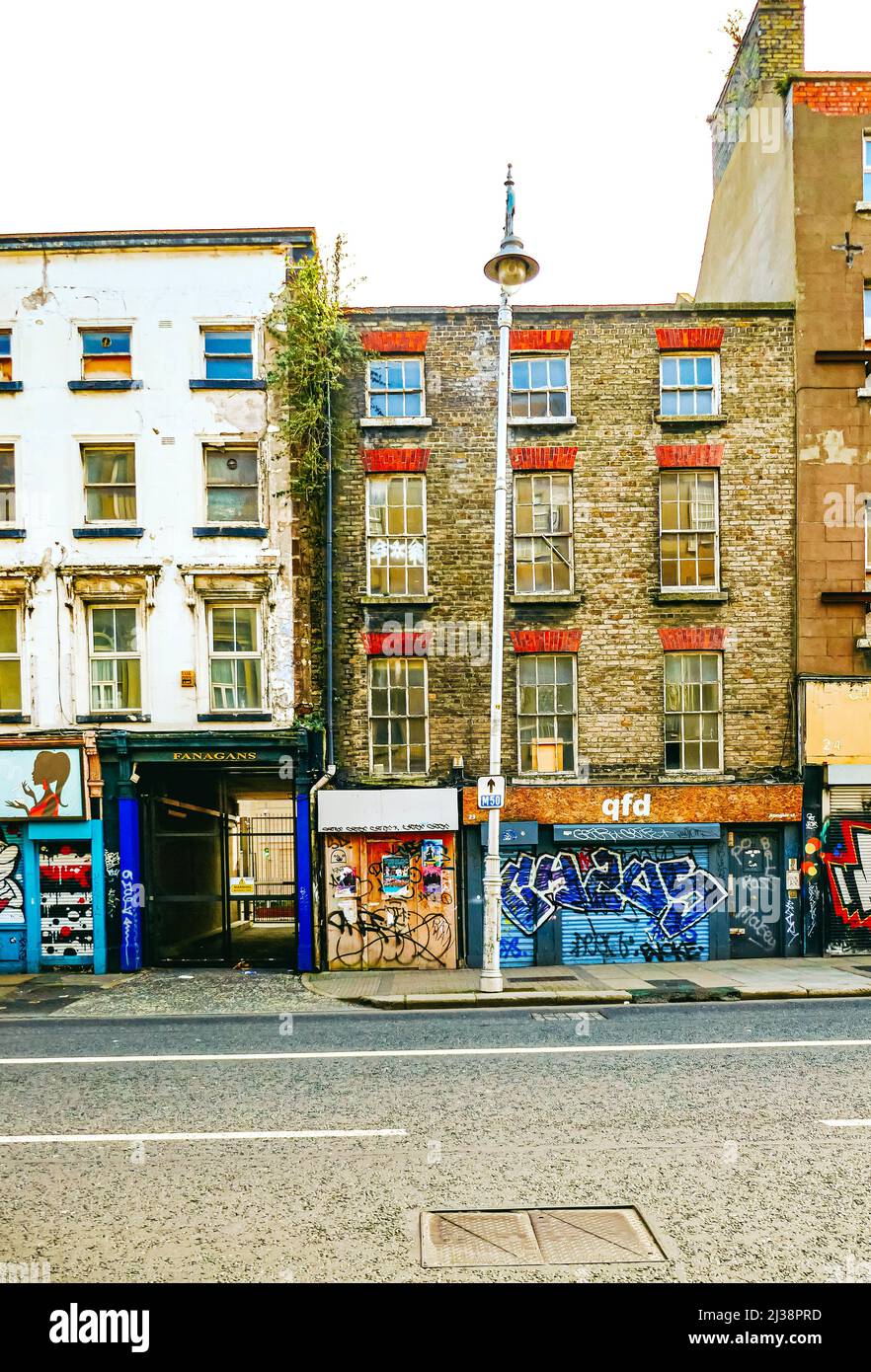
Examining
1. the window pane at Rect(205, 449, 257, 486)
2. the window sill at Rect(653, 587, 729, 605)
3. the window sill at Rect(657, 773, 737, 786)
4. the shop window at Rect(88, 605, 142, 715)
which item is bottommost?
the window sill at Rect(657, 773, 737, 786)

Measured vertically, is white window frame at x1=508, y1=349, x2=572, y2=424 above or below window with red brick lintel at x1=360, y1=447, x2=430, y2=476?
above

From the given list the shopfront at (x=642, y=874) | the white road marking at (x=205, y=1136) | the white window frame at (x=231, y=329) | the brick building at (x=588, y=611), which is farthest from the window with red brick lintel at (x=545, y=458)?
the white road marking at (x=205, y=1136)

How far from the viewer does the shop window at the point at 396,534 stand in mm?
17734

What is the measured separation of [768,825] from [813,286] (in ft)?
34.6

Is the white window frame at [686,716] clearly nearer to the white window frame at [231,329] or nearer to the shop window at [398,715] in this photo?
the shop window at [398,715]

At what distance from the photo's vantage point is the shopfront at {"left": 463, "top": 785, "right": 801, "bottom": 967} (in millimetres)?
17125

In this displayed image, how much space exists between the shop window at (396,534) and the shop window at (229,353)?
3295 mm

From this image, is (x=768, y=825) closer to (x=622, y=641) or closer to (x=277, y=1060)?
(x=622, y=641)

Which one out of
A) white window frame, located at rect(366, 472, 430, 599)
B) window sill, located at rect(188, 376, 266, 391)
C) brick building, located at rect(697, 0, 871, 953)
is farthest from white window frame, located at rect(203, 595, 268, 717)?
brick building, located at rect(697, 0, 871, 953)

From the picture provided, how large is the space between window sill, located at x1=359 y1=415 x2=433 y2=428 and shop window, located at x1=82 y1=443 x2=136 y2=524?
454 cm

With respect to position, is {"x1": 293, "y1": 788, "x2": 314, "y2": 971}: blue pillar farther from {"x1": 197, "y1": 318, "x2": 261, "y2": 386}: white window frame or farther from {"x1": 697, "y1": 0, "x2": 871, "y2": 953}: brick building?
{"x1": 697, "y1": 0, "x2": 871, "y2": 953}: brick building
